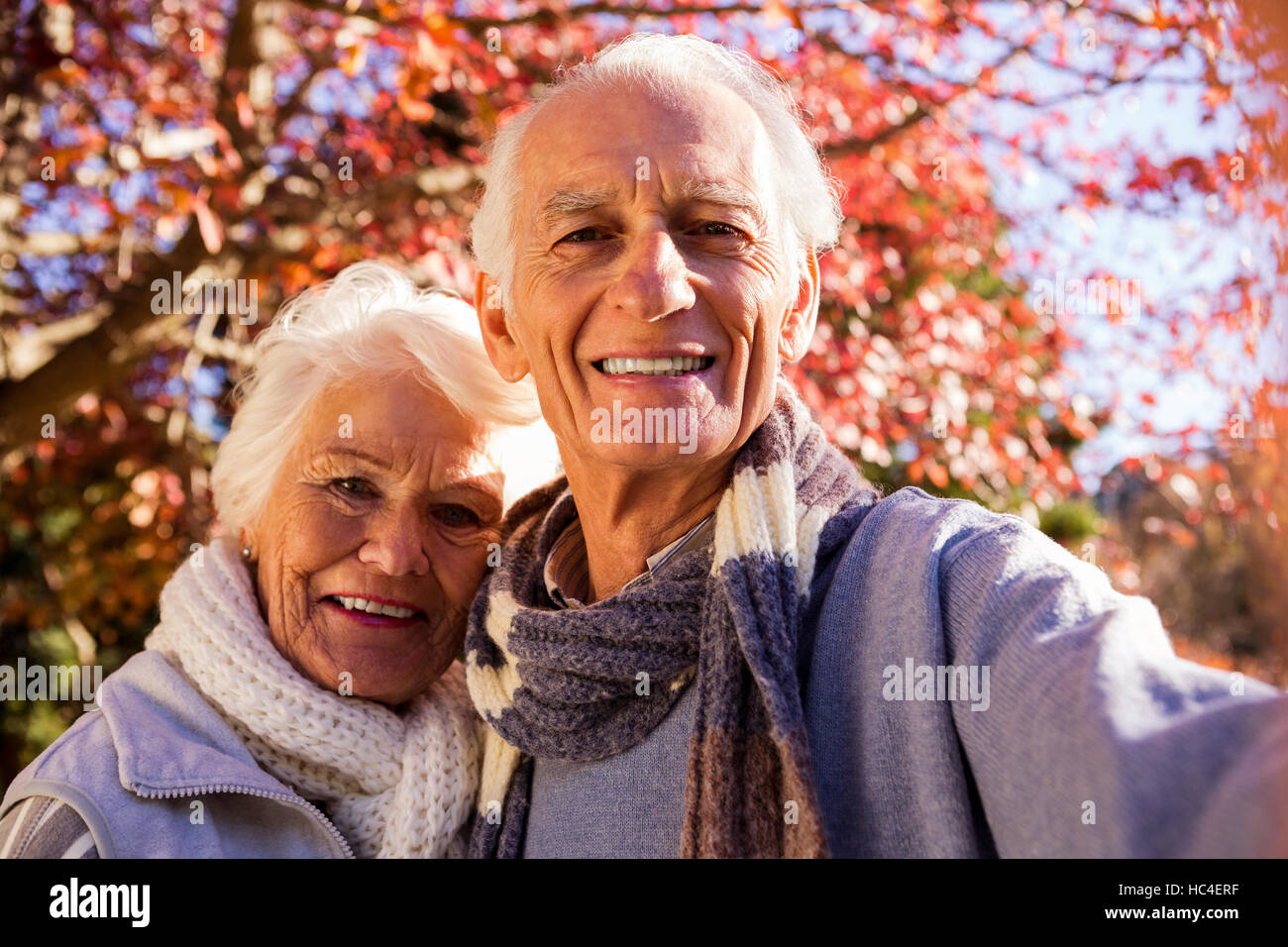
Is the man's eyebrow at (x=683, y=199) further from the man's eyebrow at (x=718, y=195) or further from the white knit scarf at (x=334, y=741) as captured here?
the white knit scarf at (x=334, y=741)

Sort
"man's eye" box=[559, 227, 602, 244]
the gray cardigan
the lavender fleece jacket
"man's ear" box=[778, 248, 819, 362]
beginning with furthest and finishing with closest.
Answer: "man's ear" box=[778, 248, 819, 362], "man's eye" box=[559, 227, 602, 244], the gray cardigan, the lavender fleece jacket

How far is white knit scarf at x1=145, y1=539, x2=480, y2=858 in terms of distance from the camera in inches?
74.2

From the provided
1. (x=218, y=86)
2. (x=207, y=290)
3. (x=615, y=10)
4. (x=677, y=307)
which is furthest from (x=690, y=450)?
(x=218, y=86)

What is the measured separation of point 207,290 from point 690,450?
3.20 meters

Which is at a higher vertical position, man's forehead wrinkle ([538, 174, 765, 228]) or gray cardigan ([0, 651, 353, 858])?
man's forehead wrinkle ([538, 174, 765, 228])

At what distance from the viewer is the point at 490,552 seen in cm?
217

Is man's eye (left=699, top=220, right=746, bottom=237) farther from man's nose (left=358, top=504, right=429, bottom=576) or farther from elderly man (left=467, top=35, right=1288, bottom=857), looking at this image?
man's nose (left=358, top=504, right=429, bottom=576)

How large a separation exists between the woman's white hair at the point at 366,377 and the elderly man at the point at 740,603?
0.41 feet

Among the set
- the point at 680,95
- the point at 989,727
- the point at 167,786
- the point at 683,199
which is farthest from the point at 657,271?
the point at 167,786

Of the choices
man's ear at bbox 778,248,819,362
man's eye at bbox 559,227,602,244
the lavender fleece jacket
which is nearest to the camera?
the lavender fleece jacket

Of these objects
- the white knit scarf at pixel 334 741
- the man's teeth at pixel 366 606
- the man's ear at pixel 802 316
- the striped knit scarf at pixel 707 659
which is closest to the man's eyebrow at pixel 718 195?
the man's ear at pixel 802 316

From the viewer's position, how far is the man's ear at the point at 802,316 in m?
1.98

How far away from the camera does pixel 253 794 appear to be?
5.83ft

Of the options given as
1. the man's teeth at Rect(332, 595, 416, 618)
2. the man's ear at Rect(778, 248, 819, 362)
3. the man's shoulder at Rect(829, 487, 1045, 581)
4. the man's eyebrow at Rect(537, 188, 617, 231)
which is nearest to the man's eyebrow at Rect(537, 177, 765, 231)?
the man's eyebrow at Rect(537, 188, 617, 231)
